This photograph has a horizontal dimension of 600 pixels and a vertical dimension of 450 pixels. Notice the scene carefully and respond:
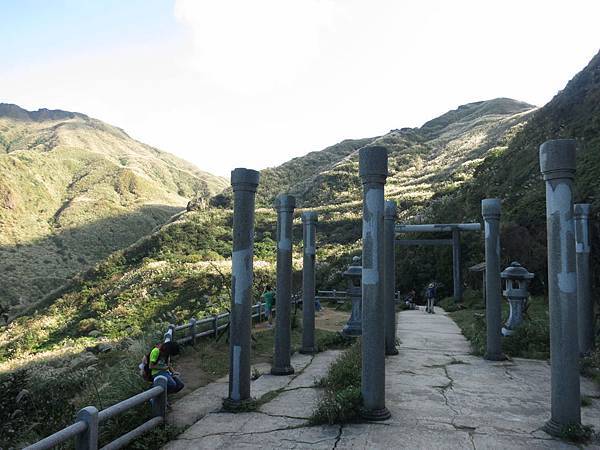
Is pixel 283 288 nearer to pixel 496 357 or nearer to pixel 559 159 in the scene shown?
pixel 496 357

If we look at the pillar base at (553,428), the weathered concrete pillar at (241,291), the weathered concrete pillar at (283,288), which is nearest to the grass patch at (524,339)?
the weathered concrete pillar at (283,288)

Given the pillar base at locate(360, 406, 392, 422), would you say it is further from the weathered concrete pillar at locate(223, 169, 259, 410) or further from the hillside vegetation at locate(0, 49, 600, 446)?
the hillside vegetation at locate(0, 49, 600, 446)

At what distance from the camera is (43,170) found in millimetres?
90438

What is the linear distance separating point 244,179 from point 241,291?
1.59 metres

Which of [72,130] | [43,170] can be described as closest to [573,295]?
[43,170]

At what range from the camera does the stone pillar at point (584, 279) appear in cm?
876

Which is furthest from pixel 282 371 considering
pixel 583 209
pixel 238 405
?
pixel 583 209

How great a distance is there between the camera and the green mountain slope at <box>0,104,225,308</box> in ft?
171

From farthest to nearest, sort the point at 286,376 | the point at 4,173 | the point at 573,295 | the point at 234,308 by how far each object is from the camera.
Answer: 1. the point at 4,173
2. the point at 286,376
3. the point at 234,308
4. the point at 573,295

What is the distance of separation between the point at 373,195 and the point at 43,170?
326 ft

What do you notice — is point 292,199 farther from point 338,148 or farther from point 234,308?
point 338,148

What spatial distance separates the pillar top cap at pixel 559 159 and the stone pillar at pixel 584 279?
13.7ft

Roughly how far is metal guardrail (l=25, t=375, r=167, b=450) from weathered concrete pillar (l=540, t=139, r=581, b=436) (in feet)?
14.9

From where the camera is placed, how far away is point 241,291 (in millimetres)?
6520
